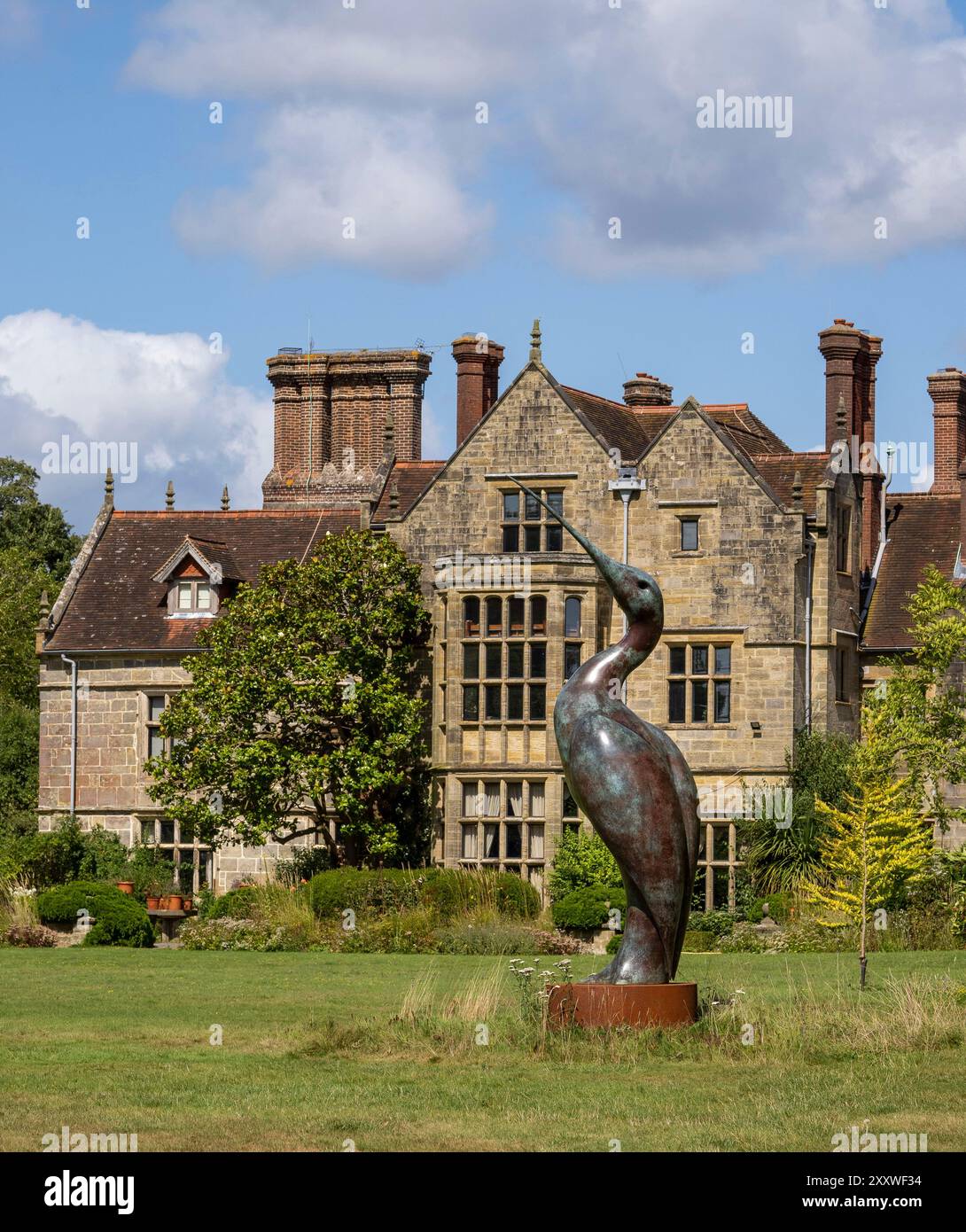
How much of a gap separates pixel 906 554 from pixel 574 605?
23.6 ft

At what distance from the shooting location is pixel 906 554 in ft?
138

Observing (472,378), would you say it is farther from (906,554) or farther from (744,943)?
(744,943)

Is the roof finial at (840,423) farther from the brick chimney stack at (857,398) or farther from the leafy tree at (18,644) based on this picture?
the leafy tree at (18,644)

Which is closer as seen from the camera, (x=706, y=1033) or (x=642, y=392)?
(x=706, y=1033)

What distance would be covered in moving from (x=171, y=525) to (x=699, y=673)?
12486 mm

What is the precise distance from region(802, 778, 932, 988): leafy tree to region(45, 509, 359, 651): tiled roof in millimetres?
14282

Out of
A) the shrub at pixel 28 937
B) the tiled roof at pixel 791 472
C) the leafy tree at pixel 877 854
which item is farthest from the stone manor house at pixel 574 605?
the shrub at pixel 28 937

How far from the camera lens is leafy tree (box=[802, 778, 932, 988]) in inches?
1196

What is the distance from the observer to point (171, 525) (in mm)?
45344

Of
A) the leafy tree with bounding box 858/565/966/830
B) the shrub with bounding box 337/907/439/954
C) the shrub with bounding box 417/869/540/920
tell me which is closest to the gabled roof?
the shrub with bounding box 417/869/540/920

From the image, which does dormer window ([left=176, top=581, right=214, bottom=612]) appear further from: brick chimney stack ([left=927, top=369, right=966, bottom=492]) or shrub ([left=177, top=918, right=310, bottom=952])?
brick chimney stack ([left=927, top=369, right=966, bottom=492])

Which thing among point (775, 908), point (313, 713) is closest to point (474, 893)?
point (775, 908)
